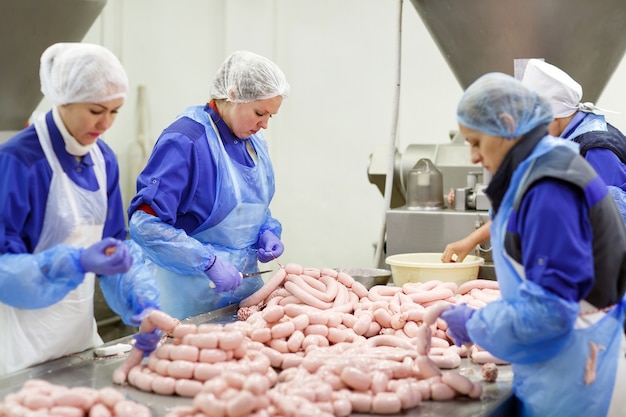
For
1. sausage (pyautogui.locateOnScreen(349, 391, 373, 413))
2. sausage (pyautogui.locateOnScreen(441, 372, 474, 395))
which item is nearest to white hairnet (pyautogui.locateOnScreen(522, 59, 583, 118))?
sausage (pyautogui.locateOnScreen(441, 372, 474, 395))

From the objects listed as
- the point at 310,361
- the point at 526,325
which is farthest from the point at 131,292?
the point at 526,325

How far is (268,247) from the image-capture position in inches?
132

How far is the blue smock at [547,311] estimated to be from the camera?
6.57 feet

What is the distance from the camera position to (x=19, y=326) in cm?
244

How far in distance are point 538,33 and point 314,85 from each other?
2.92 m

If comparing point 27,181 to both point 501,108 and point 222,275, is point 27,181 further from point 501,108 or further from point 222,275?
point 501,108

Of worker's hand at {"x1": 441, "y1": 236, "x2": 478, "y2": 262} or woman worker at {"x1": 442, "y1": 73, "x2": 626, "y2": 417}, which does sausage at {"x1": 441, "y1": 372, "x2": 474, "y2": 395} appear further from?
Answer: worker's hand at {"x1": 441, "y1": 236, "x2": 478, "y2": 262}

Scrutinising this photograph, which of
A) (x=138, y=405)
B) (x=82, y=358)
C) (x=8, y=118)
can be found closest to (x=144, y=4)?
(x=8, y=118)

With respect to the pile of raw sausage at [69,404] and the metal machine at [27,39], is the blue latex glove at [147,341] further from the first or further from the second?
the metal machine at [27,39]

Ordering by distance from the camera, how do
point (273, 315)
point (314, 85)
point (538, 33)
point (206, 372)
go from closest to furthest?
point (206, 372) < point (273, 315) < point (538, 33) < point (314, 85)

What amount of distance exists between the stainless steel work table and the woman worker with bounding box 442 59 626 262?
1134 mm

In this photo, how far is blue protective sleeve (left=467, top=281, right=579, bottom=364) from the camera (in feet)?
6.56

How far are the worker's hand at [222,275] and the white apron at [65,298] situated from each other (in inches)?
22.1

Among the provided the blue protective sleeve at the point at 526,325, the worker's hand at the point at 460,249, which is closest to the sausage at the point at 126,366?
the blue protective sleeve at the point at 526,325
